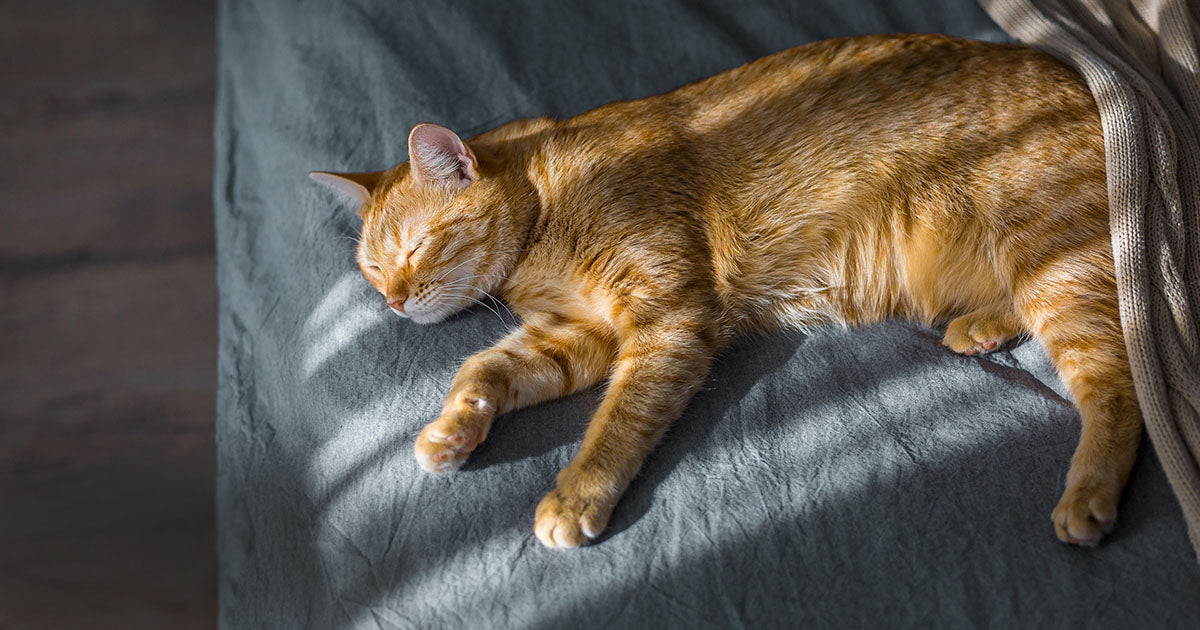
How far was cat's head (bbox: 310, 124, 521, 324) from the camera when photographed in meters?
1.90

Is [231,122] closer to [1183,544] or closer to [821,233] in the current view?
[821,233]

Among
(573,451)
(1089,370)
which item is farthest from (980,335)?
(573,451)

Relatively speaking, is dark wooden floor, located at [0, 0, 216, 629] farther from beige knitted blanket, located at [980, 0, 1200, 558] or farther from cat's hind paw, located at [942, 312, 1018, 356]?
beige knitted blanket, located at [980, 0, 1200, 558]

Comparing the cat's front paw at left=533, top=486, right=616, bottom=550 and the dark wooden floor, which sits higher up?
the cat's front paw at left=533, top=486, right=616, bottom=550

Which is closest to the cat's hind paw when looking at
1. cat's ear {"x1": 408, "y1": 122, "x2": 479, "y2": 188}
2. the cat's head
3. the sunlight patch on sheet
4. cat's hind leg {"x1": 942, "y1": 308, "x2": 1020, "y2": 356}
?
cat's hind leg {"x1": 942, "y1": 308, "x2": 1020, "y2": 356}

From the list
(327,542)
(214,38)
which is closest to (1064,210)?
(327,542)

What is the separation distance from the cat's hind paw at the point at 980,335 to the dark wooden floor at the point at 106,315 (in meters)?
1.88

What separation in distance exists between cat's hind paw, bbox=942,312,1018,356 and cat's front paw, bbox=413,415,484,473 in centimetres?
101

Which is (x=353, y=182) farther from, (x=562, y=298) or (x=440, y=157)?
(x=562, y=298)

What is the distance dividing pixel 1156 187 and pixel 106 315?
3.10 metres

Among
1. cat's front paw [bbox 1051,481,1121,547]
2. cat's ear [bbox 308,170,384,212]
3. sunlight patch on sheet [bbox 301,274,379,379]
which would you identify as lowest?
sunlight patch on sheet [bbox 301,274,379,379]

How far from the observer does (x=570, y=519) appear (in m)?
1.52

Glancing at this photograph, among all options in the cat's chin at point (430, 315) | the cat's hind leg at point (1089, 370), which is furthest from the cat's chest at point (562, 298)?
the cat's hind leg at point (1089, 370)

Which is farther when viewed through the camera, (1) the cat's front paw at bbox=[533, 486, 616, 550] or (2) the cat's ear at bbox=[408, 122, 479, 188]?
(2) the cat's ear at bbox=[408, 122, 479, 188]
